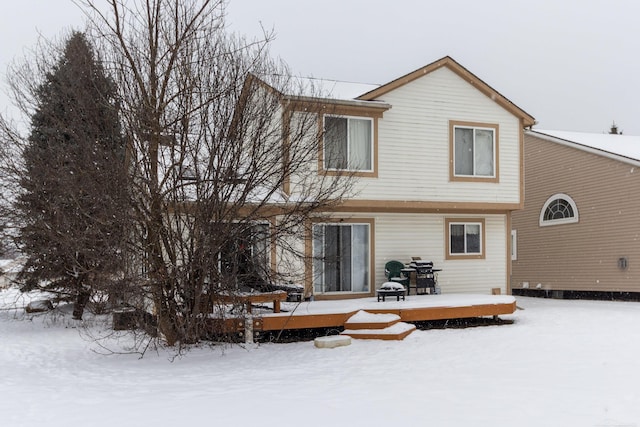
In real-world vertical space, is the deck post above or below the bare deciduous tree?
below

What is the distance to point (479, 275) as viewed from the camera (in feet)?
52.5

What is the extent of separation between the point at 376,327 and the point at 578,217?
37.2 ft

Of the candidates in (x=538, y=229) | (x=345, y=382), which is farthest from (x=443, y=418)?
(x=538, y=229)

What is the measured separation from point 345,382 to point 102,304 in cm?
484

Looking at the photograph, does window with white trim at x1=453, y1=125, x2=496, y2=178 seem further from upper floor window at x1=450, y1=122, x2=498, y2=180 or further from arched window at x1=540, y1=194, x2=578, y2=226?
arched window at x1=540, y1=194, x2=578, y2=226

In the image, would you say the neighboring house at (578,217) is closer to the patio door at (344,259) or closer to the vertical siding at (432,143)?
the vertical siding at (432,143)

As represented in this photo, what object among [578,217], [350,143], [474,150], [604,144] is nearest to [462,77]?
[474,150]

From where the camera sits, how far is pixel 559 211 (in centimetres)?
2061

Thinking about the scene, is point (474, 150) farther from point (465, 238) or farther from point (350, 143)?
point (350, 143)

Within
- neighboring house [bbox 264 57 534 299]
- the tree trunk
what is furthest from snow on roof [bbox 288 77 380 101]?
the tree trunk

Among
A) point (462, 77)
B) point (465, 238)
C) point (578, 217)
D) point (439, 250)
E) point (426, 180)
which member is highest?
point (462, 77)

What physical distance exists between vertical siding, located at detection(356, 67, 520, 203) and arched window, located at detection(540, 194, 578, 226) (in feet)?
16.8

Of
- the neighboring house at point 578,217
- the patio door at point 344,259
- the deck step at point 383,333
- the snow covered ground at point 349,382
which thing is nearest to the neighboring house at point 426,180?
the patio door at point 344,259

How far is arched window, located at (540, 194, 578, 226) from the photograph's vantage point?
20.0 meters
